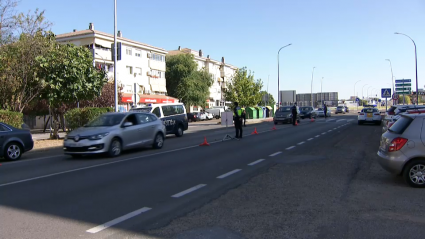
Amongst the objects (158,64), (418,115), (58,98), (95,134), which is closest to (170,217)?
(418,115)

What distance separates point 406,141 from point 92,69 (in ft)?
57.9

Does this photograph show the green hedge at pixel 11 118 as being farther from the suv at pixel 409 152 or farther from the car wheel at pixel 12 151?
the suv at pixel 409 152

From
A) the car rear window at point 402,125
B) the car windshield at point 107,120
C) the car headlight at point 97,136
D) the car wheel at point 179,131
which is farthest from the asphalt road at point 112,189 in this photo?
the car wheel at point 179,131

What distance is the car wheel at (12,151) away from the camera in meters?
12.3

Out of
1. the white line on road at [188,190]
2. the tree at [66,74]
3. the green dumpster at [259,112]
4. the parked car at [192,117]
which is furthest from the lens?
the green dumpster at [259,112]

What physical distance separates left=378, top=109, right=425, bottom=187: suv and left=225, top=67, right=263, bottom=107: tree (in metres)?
44.8

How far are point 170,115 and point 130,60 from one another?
1300 inches

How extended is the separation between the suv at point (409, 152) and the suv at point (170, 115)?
1404 centimetres

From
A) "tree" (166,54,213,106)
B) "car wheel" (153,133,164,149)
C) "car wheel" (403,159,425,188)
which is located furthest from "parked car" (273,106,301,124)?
"tree" (166,54,213,106)

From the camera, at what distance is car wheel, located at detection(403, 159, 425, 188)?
7.21 meters

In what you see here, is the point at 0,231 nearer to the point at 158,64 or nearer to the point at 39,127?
the point at 39,127

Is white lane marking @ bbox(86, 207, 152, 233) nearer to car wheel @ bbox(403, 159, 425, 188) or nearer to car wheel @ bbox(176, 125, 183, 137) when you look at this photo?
car wheel @ bbox(403, 159, 425, 188)

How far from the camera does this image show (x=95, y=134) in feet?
39.0

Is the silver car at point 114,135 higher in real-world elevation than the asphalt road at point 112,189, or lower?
higher
